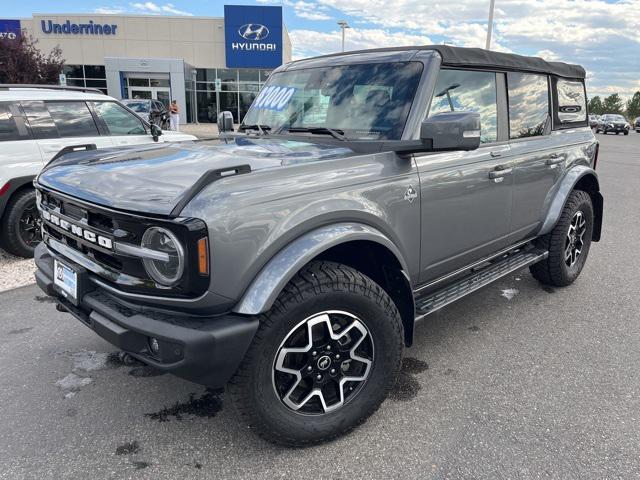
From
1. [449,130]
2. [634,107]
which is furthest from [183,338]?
[634,107]

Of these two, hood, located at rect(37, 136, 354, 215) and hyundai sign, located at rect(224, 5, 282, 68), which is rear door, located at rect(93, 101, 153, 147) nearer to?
hood, located at rect(37, 136, 354, 215)

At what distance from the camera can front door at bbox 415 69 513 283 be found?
296 cm

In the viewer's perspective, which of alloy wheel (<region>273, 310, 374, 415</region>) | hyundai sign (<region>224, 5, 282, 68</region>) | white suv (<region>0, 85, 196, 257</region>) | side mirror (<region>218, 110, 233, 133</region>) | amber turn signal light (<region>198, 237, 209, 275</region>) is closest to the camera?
amber turn signal light (<region>198, 237, 209, 275</region>)

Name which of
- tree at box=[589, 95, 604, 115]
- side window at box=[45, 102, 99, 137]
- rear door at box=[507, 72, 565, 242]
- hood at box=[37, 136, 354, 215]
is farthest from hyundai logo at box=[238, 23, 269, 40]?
tree at box=[589, 95, 604, 115]

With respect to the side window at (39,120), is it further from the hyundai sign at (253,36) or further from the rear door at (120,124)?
the hyundai sign at (253,36)

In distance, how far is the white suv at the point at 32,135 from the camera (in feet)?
17.9

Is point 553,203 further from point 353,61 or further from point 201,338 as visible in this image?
point 201,338

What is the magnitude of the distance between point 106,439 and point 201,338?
3.54 feet

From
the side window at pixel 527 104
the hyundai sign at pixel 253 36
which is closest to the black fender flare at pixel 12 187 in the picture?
the side window at pixel 527 104

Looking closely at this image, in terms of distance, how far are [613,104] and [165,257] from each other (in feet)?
321

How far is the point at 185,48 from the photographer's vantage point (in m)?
34.2

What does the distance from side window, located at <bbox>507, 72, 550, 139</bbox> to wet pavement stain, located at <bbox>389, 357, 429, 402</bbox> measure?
1832 mm

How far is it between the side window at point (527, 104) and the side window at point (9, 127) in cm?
519

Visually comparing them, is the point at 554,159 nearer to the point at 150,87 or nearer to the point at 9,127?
the point at 9,127
